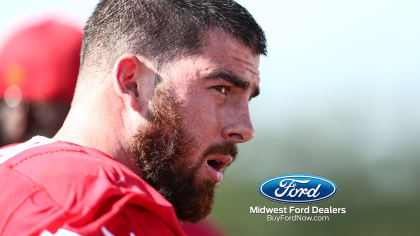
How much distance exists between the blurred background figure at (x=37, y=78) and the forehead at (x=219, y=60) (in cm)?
91

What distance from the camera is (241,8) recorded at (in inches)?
115

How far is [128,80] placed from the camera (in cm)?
270

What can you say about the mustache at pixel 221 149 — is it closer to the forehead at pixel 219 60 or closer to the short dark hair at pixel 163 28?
the forehead at pixel 219 60

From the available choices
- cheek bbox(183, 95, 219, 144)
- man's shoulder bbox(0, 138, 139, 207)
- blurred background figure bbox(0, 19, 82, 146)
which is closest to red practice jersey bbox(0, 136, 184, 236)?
man's shoulder bbox(0, 138, 139, 207)

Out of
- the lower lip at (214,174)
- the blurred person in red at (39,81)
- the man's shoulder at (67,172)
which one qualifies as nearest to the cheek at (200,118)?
the lower lip at (214,174)

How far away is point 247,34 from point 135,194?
103cm

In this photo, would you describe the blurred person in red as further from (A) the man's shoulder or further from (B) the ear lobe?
(A) the man's shoulder

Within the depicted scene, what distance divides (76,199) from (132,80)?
77 cm

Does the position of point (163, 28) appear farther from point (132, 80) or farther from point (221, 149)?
point (221, 149)

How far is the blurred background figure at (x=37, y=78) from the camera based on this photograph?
335 cm

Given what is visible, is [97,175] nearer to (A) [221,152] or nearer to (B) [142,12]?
(A) [221,152]

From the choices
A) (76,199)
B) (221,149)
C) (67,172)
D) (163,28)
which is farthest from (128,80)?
(76,199)

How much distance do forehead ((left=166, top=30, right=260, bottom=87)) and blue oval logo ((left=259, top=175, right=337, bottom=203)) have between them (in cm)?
91

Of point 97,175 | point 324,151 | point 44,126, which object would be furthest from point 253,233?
point 97,175
